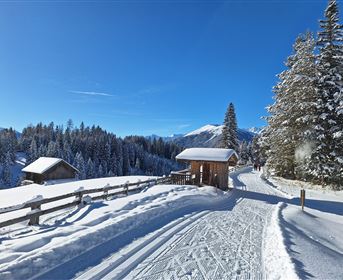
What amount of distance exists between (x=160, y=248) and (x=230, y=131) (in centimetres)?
4104

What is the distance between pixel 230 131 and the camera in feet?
149

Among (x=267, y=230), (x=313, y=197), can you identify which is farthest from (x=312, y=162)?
(x=267, y=230)

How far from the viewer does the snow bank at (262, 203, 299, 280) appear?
4.93 m

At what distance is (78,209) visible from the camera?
999 cm

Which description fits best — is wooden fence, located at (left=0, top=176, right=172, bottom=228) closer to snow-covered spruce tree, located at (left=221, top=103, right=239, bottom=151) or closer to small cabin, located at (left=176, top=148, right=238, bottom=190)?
Answer: small cabin, located at (left=176, top=148, right=238, bottom=190)

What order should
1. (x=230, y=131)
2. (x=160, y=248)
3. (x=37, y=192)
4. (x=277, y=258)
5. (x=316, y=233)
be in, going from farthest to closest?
(x=230, y=131) < (x=37, y=192) < (x=316, y=233) < (x=160, y=248) < (x=277, y=258)

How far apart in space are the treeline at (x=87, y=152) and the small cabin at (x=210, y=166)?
48.1 m

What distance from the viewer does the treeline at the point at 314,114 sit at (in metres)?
19.8

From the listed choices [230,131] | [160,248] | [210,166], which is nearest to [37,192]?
[210,166]

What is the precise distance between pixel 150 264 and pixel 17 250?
2995mm

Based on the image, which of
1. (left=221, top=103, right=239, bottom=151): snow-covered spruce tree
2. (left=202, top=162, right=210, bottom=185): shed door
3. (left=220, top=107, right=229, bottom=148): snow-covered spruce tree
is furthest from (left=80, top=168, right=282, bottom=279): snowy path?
(left=221, top=103, right=239, bottom=151): snow-covered spruce tree

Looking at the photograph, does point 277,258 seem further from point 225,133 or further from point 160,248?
point 225,133

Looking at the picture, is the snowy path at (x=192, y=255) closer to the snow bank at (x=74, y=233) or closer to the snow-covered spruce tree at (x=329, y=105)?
the snow bank at (x=74, y=233)

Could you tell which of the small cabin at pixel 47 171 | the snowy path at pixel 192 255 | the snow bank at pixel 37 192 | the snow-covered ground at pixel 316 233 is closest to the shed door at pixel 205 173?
the snow bank at pixel 37 192
